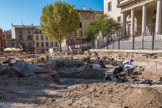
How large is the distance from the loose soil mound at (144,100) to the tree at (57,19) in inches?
915

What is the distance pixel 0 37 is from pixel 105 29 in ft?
116

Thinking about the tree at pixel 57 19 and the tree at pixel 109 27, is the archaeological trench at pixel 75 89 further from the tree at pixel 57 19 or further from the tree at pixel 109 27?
the tree at pixel 57 19

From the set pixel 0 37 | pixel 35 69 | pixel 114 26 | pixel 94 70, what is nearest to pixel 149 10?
pixel 114 26

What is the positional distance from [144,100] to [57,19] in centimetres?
2380

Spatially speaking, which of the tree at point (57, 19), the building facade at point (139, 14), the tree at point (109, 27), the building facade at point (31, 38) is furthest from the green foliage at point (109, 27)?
the building facade at point (31, 38)

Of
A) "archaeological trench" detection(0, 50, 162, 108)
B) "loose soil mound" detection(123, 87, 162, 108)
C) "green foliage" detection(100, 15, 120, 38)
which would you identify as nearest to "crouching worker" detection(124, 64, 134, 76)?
"archaeological trench" detection(0, 50, 162, 108)

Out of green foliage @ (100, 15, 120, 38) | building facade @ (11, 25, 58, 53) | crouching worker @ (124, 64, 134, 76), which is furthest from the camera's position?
building facade @ (11, 25, 58, 53)

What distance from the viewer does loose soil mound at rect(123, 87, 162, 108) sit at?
3436mm

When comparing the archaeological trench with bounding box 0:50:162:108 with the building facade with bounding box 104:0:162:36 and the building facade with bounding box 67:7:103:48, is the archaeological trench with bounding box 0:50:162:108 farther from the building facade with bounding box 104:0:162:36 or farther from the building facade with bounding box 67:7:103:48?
the building facade with bounding box 67:7:103:48

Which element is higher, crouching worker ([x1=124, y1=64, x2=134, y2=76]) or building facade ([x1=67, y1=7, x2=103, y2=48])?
building facade ([x1=67, y1=7, x2=103, y2=48])

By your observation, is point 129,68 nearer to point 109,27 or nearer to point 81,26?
point 109,27

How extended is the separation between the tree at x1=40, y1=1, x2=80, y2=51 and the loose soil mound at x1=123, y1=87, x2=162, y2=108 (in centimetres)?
2323

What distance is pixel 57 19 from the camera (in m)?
24.8

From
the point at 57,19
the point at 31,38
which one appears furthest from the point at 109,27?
the point at 31,38
